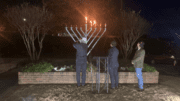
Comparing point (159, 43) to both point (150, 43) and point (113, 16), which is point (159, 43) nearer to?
point (150, 43)

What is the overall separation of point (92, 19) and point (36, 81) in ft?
24.6

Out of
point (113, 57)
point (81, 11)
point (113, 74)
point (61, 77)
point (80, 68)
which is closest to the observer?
point (113, 57)

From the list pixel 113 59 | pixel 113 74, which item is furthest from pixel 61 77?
pixel 113 59

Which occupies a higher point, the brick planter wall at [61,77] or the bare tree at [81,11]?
the bare tree at [81,11]

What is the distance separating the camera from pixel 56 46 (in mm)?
20031

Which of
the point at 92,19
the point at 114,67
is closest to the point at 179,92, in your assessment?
the point at 114,67

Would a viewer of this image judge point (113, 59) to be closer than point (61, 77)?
Yes

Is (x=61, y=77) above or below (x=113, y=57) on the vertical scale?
below

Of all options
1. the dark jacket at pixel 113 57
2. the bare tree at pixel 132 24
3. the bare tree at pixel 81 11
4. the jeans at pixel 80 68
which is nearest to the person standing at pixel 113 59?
the dark jacket at pixel 113 57

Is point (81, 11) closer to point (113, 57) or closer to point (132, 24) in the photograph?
point (132, 24)

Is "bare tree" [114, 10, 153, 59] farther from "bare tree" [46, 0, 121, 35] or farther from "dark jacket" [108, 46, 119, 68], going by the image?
"dark jacket" [108, 46, 119, 68]

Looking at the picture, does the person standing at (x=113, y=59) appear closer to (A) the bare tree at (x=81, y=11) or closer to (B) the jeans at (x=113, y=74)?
(B) the jeans at (x=113, y=74)

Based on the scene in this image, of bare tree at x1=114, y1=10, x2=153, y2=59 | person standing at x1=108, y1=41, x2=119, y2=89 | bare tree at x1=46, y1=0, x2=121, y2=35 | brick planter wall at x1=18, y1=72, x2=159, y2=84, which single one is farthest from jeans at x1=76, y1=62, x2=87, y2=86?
bare tree at x1=46, y1=0, x2=121, y2=35

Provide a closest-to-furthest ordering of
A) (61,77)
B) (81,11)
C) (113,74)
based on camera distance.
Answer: (113,74)
(61,77)
(81,11)
